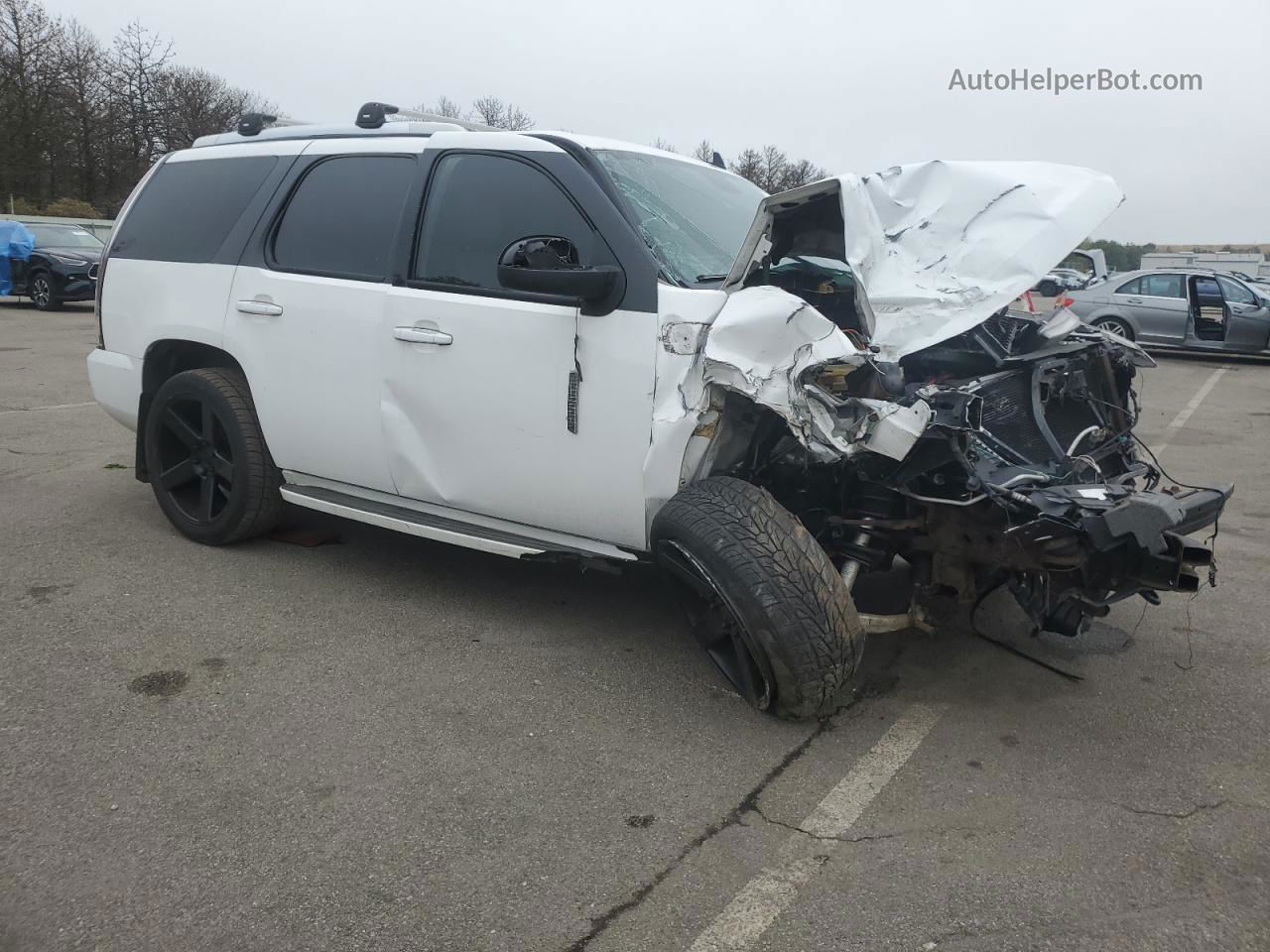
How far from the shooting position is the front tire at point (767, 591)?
3.06m

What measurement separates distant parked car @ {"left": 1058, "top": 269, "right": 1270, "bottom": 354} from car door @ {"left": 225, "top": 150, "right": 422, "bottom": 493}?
44.6 ft

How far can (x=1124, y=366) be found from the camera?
406 centimetres

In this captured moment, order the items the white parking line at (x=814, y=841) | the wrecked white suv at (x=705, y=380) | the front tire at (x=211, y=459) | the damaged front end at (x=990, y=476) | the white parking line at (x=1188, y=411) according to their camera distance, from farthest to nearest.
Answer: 1. the white parking line at (x=1188, y=411)
2. the front tire at (x=211, y=459)
3. the wrecked white suv at (x=705, y=380)
4. the damaged front end at (x=990, y=476)
5. the white parking line at (x=814, y=841)

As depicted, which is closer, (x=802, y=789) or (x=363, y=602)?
(x=802, y=789)

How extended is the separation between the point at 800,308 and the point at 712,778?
58.7 inches

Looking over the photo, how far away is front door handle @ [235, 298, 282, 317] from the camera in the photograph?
439cm

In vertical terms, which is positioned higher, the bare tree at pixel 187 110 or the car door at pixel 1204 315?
the bare tree at pixel 187 110

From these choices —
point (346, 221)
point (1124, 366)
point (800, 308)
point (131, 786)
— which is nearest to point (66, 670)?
point (131, 786)

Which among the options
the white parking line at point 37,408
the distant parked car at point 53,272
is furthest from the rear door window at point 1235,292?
the distant parked car at point 53,272

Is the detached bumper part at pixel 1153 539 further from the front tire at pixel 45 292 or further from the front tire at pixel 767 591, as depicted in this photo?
the front tire at pixel 45 292

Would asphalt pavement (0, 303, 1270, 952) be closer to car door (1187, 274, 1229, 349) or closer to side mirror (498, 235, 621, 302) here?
side mirror (498, 235, 621, 302)

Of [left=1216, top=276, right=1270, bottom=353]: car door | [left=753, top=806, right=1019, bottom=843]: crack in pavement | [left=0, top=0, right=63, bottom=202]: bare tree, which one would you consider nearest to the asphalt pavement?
[left=753, top=806, right=1019, bottom=843]: crack in pavement

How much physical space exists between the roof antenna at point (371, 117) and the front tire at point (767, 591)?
2.41 metres

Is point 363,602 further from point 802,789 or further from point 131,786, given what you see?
point 802,789
